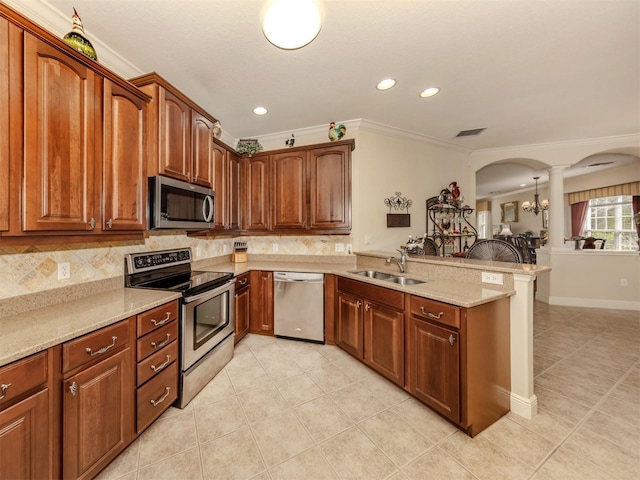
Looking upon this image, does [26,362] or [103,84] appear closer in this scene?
[26,362]

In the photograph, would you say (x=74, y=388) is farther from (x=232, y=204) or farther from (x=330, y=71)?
(x=330, y=71)

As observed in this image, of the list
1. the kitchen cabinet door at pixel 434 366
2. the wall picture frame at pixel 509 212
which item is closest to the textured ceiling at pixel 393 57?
the kitchen cabinet door at pixel 434 366

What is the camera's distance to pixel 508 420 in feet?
6.14

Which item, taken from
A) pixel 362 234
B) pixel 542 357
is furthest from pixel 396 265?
pixel 542 357

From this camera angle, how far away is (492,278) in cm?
203

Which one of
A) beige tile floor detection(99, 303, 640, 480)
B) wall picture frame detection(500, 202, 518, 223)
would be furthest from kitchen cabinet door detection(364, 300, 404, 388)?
wall picture frame detection(500, 202, 518, 223)

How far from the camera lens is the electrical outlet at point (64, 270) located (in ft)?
5.66

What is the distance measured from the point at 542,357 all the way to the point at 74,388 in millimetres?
3860

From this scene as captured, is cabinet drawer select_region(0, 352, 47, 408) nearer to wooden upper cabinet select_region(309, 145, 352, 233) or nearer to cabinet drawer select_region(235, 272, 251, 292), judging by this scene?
cabinet drawer select_region(235, 272, 251, 292)

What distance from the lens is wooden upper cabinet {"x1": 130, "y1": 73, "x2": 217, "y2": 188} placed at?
2.01m

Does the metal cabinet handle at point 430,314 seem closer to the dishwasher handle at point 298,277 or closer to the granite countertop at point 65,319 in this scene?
the dishwasher handle at point 298,277

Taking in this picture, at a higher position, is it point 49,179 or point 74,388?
point 49,179

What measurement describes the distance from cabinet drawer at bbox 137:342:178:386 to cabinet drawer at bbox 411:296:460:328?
5.92 feet

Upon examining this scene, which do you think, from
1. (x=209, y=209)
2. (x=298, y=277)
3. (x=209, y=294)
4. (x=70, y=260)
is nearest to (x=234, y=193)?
(x=209, y=209)
